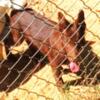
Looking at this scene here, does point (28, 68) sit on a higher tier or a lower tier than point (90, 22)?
lower

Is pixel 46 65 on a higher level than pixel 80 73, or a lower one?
lower

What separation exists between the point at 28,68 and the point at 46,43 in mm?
580

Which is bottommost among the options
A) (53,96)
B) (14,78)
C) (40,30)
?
(14,78)

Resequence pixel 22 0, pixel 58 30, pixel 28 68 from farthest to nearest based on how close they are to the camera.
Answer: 1. pixel 22 0
2. pixel 28 68
3. pixel 58 30

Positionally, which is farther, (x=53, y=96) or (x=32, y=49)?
(x=32, y=49)

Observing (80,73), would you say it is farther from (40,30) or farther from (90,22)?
(90,22)

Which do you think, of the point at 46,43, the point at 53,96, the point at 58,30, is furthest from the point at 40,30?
the point at 53,96

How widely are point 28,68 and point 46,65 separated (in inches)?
9.4

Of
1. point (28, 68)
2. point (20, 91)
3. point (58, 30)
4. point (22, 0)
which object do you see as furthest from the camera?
point (22, 0)

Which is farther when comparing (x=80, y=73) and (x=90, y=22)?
(x=90, y=22)

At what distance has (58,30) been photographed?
443 centimetres

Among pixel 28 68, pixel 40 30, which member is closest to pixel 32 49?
pixel 28 68

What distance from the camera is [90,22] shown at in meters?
5.92

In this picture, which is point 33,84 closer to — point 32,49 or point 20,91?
point 20,91
